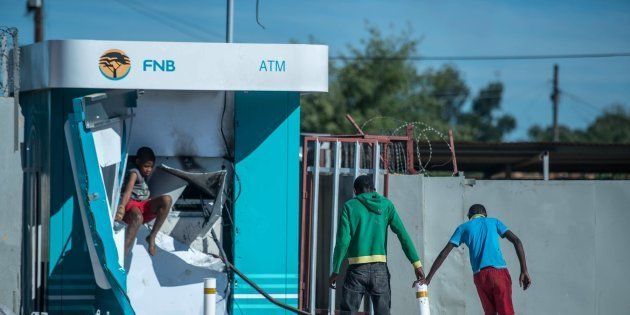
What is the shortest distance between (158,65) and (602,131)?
6529cm

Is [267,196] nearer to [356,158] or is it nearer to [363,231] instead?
[356,158]

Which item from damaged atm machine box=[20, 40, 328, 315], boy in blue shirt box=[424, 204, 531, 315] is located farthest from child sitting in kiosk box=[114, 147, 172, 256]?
boy in blue shirt box=[424, 204, 531, 315]

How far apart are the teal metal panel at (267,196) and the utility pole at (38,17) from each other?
17.3 metres

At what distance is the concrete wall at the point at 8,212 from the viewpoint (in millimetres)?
9703

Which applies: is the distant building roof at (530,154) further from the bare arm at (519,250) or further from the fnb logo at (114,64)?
the fnb logo at (114,64)

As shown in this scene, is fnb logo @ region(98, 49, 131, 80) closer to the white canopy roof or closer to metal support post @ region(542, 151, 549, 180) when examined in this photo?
the white canopy roof

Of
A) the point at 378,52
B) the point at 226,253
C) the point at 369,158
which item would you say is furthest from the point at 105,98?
the point at 378,52

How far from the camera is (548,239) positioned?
1171 centimetres

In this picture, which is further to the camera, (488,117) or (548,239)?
(488,117)

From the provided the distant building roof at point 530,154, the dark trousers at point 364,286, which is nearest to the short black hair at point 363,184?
the dark trousers at point 364,286

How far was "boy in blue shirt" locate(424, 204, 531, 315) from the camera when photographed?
9.65 metres

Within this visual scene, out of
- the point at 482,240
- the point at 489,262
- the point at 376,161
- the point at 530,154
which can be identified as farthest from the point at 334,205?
the point at 530,154

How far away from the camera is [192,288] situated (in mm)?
10539

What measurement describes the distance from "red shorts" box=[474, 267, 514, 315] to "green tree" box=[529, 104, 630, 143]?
184 feet
